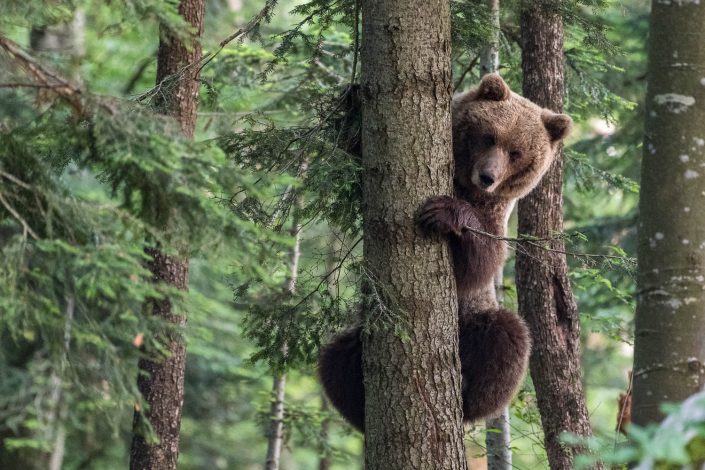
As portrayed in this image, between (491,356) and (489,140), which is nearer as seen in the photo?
(491,356)

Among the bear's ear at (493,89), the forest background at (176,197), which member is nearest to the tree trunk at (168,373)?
the forest background at (176,197)

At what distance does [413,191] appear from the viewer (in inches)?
215

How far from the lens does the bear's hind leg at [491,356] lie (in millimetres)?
6934

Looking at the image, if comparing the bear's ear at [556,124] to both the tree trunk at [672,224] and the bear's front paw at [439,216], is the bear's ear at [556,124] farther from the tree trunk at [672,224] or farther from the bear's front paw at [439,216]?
the tree trunk at [672,224]

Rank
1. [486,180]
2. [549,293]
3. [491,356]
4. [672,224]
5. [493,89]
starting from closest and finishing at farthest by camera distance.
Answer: [672,224], [486,180], [491,356], [493,89], [549,293]

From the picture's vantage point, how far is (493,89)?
726cm

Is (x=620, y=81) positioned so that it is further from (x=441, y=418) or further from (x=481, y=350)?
(x=441, y=418)

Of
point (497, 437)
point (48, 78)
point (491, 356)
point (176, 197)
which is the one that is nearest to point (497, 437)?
point (497, 437)

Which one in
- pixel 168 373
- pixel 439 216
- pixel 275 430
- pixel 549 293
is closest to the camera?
pixel 439 216

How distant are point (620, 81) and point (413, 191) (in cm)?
974

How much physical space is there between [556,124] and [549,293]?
56.1 inches

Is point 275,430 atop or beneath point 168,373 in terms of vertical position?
atop

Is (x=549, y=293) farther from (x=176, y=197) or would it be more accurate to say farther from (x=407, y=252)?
(x=176, y=197)

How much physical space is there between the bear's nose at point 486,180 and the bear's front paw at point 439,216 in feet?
4.13
